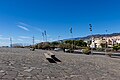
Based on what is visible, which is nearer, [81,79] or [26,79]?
[26,79]

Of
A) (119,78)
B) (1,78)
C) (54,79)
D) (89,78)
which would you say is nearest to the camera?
(1,78)

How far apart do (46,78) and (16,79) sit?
128cm

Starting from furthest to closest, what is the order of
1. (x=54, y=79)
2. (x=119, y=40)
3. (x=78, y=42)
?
(x=119, y=40) → (x=78, y=42) → (x=54, y=79)

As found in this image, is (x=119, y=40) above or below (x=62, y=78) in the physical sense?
above

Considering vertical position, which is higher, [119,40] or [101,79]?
[119,40]

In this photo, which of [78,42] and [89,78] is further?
[78,42]

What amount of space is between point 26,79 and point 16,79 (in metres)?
0.38

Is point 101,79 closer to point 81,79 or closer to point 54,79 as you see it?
point 81,79

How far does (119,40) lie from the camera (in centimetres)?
12862

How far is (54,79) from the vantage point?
7.44 meters

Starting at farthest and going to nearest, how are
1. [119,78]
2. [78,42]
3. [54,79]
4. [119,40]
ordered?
[119,40]
[78,42]
[119,78]
[54,79]

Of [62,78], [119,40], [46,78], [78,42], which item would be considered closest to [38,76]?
[46,78]

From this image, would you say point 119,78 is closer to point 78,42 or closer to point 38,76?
point 38,76

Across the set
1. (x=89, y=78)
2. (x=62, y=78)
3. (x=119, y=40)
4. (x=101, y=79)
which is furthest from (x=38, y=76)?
(x=119, y=40)
